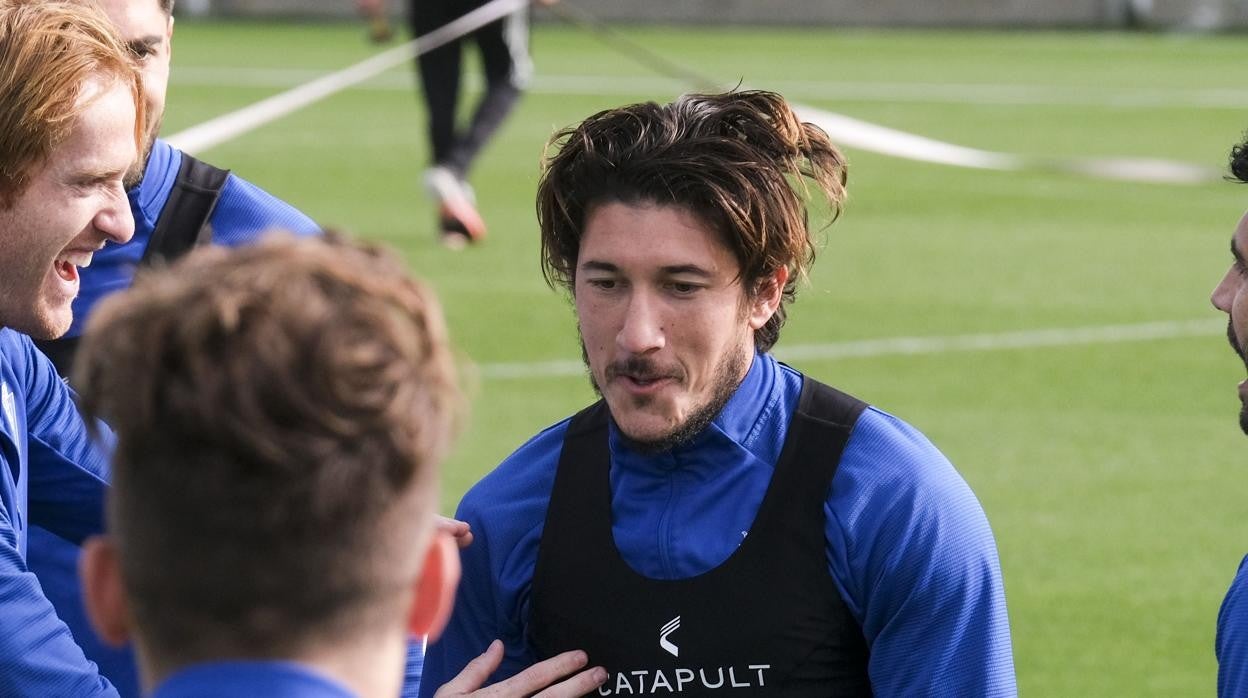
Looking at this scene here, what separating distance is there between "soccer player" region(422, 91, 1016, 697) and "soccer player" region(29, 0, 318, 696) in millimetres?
872

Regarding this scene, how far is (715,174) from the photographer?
3.68 metres

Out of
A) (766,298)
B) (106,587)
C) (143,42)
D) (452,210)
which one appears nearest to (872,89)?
(452,210)

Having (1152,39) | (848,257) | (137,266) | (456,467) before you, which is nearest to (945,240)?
(848,257)

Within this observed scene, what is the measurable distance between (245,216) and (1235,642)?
236cm

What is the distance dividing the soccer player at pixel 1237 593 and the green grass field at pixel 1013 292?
3.86ft

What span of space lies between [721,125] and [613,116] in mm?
226

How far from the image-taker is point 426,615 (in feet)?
7.16

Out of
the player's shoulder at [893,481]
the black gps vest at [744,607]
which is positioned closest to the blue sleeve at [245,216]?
the black gps vest at [744,607]

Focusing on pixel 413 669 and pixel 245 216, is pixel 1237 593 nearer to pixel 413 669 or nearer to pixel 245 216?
pixel 413 669

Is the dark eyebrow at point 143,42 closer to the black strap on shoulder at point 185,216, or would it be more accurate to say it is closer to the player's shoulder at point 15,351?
the black strap on shoulder at point 185,216

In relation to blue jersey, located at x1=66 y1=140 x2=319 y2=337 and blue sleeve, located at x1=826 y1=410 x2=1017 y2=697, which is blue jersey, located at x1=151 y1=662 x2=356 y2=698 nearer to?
blue sleeve, located at x1=826 y1=410 x2=1017 y2=697

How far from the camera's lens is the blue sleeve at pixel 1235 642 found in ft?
9.57

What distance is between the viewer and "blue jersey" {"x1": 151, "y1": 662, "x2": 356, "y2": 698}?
1.98 m

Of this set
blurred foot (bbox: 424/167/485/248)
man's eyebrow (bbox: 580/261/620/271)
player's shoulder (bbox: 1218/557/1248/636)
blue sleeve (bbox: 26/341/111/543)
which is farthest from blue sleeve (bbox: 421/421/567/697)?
blurred foot (bbox: 424/167/485/248)
